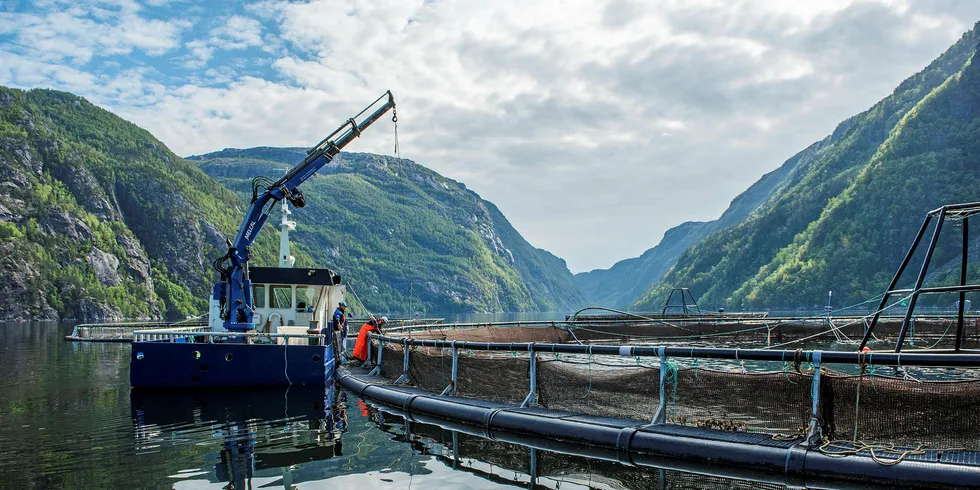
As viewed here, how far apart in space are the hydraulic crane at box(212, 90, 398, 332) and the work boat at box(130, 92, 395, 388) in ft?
0.11

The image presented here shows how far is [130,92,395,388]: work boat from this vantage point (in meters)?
20.2

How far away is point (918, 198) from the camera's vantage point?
14100cm

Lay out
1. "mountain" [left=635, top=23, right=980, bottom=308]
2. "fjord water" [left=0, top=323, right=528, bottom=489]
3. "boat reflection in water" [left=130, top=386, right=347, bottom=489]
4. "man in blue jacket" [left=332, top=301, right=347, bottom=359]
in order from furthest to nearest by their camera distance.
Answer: "mountain" [left=635, top=23, right=980, bottom=308] → "man in blue jacket" [left=332, top=301, right=347, bottom=359] → "boat reflection in water" [left=130, top=386, right=347, bottom=489] → "fjord water" [left=0, top=323, right=528, bottom=489]

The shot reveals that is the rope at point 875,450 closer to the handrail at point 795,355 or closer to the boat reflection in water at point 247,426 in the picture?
the handrail at point 795,355

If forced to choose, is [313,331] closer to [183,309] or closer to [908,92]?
[183,309]

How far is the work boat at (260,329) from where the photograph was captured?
20.2m

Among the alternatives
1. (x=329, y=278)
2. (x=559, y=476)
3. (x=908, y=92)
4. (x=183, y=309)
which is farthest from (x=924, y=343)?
(x=908, y=92)

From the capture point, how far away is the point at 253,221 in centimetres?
2523

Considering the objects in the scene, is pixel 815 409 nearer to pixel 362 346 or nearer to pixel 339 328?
pixel 362 346

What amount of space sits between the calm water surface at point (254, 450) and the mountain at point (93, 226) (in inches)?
4954

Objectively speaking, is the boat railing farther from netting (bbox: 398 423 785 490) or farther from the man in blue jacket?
netting (bbox: 398 423 785 490)

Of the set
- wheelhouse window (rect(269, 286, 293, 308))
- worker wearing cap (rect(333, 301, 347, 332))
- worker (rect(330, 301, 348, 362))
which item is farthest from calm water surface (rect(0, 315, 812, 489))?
wheelhouse window (rect(269, 286, 293, 308))

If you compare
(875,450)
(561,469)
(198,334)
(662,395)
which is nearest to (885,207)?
(198,334)

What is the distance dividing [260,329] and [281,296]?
1.49 metres
